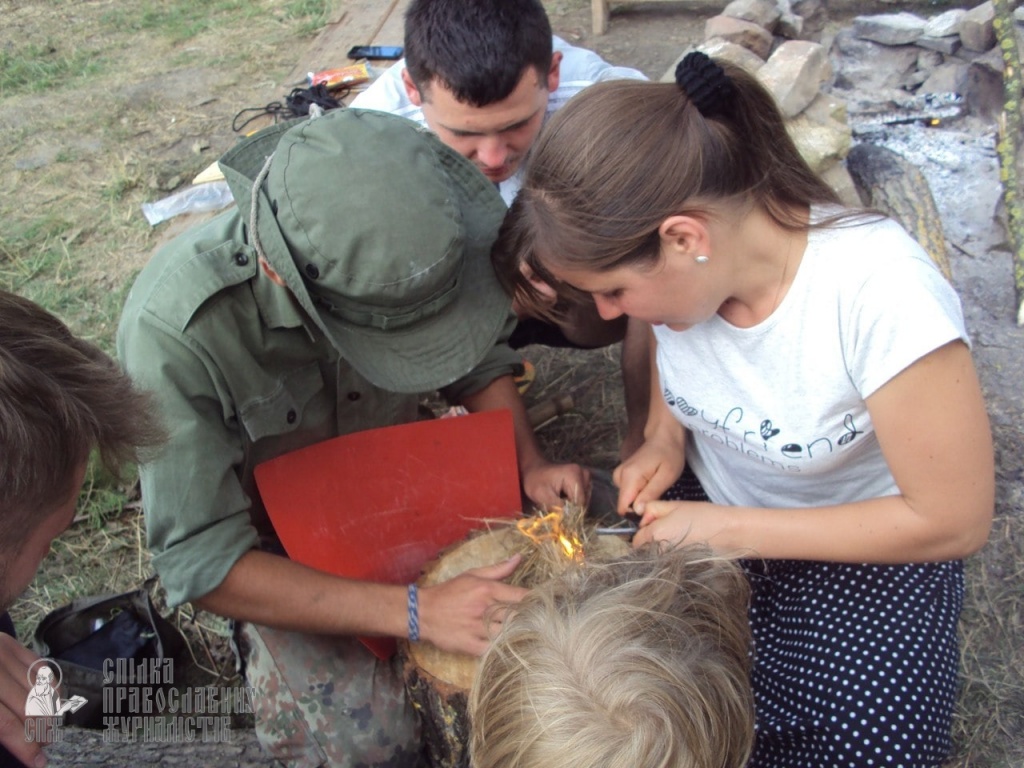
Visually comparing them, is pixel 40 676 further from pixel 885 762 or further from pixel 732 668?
pixel 885 762

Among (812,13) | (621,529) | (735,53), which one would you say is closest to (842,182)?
(735,53)

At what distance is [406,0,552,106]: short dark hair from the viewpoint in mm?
→ 2266

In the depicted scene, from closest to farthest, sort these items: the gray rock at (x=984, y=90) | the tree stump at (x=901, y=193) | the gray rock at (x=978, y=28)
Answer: the tree stump at (x=901, y=193), the gray rock at (x=984, y=90), the gray rock at (x=978, y=28)

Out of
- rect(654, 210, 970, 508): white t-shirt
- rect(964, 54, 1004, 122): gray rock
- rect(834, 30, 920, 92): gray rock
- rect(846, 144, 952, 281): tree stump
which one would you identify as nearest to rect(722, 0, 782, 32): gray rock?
rect(834, 30, 920, 92): gray rock

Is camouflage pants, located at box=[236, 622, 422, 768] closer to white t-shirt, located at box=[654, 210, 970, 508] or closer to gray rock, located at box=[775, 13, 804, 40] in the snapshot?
white t-shirt, located at box=[654, 210, 970, 508]

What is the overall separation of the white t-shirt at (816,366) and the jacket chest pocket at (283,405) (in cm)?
80

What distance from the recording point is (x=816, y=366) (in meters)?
1.57

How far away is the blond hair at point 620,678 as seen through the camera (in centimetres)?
124

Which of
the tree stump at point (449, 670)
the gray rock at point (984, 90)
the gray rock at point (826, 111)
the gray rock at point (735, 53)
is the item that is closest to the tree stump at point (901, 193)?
the gray rock at point (826, 111)

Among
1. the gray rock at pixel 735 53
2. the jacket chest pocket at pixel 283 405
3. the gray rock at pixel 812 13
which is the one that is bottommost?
the gray rock at pixel 812 13

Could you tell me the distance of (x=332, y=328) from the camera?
157cm

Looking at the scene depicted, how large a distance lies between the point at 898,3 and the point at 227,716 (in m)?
4.89

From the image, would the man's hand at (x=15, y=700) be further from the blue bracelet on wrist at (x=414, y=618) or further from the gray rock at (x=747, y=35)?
the gray rock at (x=747, y=35)

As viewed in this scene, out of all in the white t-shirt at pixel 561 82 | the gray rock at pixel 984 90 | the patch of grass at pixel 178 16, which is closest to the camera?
the white t-shirt at pixel 561 82
